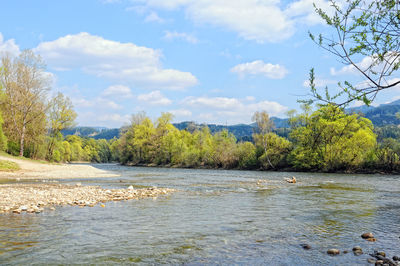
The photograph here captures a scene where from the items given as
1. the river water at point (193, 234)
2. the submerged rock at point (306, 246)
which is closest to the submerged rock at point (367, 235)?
the river water at point (193, 234)

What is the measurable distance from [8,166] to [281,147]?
58.0 m

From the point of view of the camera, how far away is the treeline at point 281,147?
61.7 m

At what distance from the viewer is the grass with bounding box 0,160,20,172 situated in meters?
36.6

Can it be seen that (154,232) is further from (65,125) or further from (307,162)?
(307,162)

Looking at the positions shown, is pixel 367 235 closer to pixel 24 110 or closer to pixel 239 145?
pixel 24 110

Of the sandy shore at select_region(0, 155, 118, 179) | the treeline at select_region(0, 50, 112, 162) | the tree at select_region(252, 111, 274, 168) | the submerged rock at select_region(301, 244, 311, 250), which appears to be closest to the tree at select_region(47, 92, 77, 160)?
the treeline at select_region(0, 50, 112, 162)

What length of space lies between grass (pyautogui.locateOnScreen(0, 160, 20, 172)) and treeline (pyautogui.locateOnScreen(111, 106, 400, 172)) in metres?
37.8

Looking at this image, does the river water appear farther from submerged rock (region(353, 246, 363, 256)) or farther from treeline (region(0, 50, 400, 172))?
treeline (region(0, 50, 400, 172))

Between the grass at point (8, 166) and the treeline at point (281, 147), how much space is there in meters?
37.8

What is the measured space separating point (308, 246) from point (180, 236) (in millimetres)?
4168

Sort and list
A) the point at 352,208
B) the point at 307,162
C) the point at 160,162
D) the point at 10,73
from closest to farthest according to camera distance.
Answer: the point at 352,208 < the point at 10,73 < the point at 307,162 < the point at 160,162

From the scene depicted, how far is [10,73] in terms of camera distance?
50438mm

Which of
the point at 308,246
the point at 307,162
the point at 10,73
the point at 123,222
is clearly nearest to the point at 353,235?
the point at 308,246

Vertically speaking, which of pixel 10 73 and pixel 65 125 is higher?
pixel 10 73
